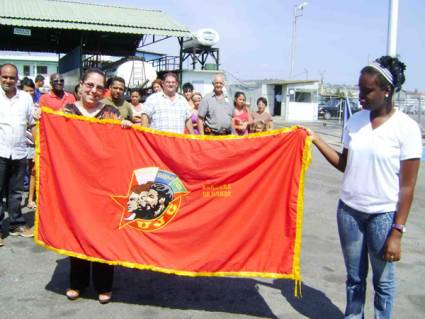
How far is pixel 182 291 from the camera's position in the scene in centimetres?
405

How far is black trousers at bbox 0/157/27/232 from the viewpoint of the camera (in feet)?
16.6

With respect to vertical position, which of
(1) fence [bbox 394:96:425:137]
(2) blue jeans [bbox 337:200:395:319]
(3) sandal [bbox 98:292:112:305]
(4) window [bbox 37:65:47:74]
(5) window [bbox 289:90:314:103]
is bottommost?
(3) sandal [bbox 98:292:112:305]

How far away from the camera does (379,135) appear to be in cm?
276

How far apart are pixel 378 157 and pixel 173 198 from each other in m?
1.69

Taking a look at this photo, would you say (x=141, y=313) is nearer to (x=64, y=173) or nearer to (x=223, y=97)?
(x=64, y=173)

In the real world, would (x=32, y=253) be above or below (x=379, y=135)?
below

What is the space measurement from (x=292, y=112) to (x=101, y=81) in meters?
32.2

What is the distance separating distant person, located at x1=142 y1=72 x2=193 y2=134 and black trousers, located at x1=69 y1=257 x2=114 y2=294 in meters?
2.24

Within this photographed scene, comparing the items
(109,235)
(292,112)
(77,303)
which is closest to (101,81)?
(109,235)

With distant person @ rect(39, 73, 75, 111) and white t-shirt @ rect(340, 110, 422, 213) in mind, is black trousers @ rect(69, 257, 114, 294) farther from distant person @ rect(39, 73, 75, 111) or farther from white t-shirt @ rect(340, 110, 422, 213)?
distant person @ rect(39, 73, 75, 111)

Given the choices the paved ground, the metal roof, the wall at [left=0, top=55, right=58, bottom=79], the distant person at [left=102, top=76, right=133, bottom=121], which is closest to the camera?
the paved ground

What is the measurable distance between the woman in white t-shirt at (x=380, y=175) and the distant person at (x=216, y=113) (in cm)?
400

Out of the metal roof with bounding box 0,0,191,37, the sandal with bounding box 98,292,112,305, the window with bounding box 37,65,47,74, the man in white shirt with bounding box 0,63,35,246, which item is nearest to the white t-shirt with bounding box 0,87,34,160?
the man in white shirt with bounding box 0,63,35,246

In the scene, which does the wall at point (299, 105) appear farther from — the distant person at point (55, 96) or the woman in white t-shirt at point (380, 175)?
the woman in white t-shirt at point (380, 175)
